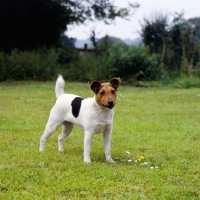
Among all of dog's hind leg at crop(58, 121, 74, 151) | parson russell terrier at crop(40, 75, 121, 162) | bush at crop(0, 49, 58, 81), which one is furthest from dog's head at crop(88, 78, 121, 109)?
bush at crop(0, 49, 58, 81)

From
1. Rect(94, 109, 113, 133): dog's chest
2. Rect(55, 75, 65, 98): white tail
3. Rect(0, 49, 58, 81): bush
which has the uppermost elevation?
Rect(55, 75, 65, 98): white tail

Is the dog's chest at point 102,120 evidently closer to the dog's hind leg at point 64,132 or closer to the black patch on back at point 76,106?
the black patch on back at point 76,106

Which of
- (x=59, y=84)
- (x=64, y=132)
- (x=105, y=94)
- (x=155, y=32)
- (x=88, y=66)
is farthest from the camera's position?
(x=155, y=32)

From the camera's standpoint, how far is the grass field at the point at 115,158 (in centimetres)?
418

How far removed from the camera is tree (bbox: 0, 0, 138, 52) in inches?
894

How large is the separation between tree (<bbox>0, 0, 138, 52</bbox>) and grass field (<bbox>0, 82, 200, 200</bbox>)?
44.5 feet

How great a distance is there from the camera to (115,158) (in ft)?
19.0

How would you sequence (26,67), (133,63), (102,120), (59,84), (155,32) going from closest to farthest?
(102,120), (59,84), (26,67), (133,63), (155,32)

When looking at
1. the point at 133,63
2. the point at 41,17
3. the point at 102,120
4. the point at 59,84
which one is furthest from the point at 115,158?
the point at 41,17

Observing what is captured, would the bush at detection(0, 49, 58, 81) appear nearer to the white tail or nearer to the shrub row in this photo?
the shrub row

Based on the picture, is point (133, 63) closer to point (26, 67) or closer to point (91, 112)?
point (26, 67)

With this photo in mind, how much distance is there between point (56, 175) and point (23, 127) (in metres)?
3.47

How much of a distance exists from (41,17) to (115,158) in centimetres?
1917

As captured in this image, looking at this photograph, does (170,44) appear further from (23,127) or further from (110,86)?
(110,86)
